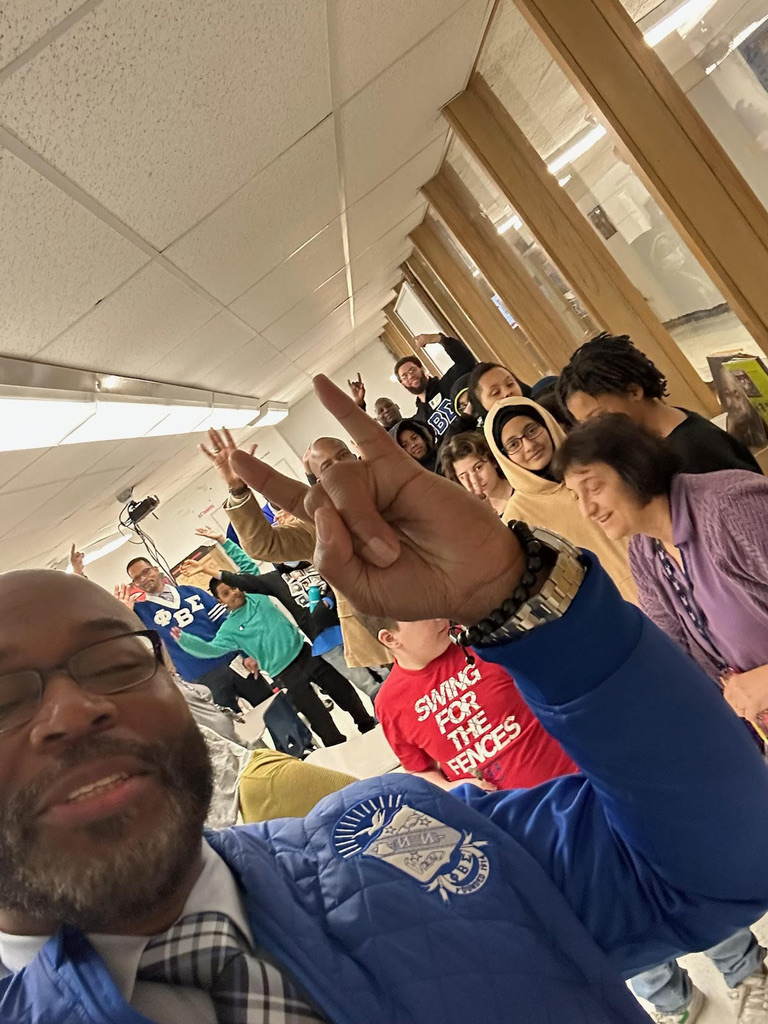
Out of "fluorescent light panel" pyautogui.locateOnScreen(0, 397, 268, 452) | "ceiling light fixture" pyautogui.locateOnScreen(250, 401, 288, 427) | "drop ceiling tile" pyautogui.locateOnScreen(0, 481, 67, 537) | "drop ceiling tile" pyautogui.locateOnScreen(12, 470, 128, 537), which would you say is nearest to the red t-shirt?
"fluorescent light panel" pyautogui.locateOnScreen(0, 397, 268, 452)

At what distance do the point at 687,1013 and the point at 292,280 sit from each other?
3.73 m

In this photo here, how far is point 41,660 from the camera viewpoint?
915 mm

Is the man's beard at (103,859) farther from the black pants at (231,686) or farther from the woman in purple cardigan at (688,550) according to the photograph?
the black pants at (231,686)

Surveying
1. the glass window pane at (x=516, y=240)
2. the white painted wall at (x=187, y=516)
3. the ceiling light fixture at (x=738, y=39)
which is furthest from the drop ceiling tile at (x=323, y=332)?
the ceiling light fixture at (x=738, y=39)

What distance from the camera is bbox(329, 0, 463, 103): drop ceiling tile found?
1.77 metres

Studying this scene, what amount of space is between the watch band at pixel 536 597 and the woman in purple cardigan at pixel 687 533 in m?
0.80

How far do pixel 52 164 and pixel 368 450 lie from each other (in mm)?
1220

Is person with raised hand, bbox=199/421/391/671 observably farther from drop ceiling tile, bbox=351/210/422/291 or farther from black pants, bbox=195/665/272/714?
drop ceiling tile, bbox=351/210/422/291

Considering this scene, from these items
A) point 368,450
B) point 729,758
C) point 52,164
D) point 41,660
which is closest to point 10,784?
point 41,660

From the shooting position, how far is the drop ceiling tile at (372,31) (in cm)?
177

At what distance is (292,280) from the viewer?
12.1 feet

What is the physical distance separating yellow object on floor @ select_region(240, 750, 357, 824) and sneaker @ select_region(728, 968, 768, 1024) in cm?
121

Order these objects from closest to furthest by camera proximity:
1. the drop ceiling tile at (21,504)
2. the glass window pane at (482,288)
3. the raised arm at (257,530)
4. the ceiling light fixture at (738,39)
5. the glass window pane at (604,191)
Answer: the ceiling light fixture at (738,39) < the glass window pane at (604,191) < the raised arm at (257,530) < the drop ceiling tile at (21,504) < the glass window pane at (482,288)

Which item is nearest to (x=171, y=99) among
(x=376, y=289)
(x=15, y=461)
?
(x=15, y=461)
